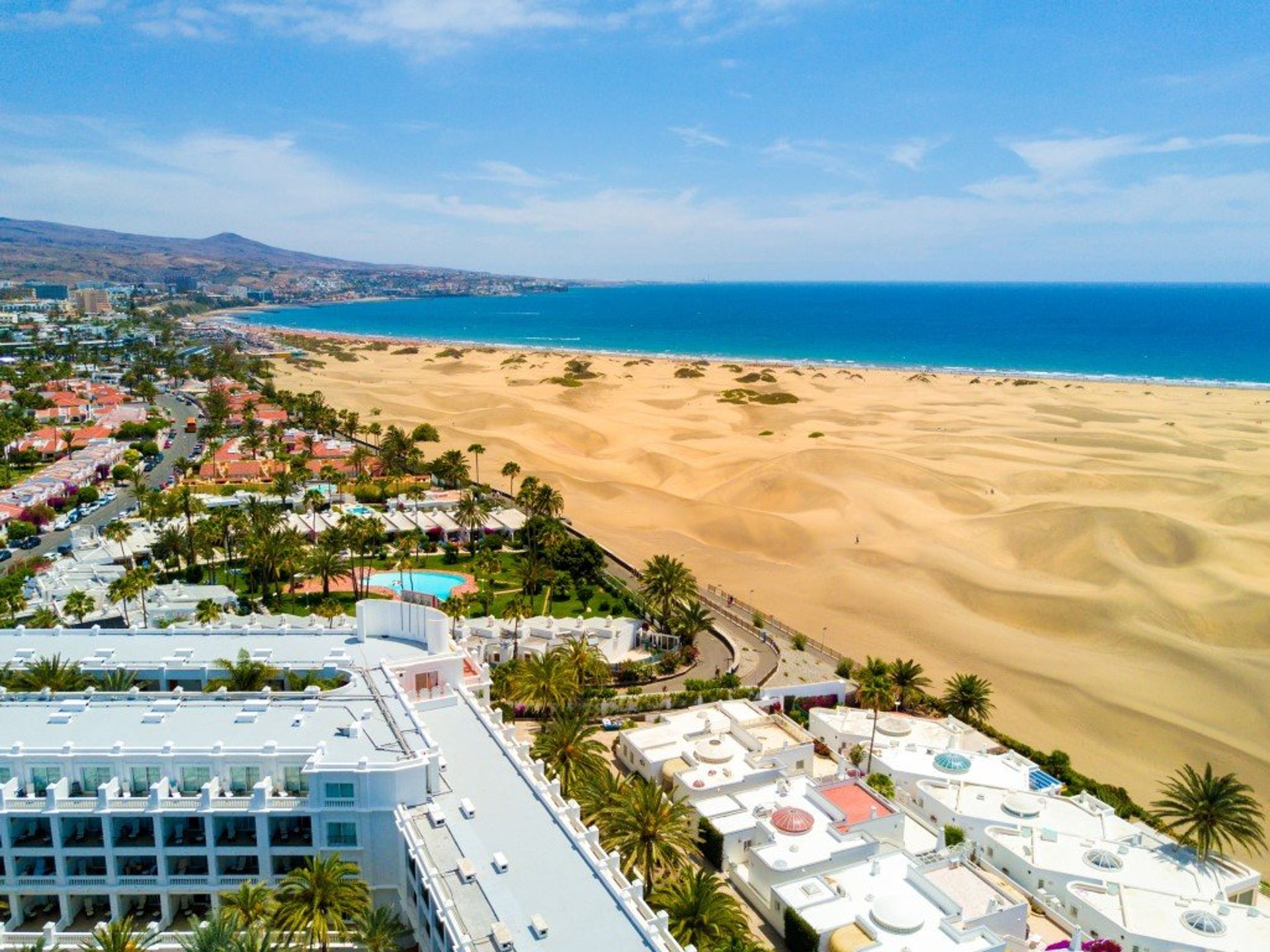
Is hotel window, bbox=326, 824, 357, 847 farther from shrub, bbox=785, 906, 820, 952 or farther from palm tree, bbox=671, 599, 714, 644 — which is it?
palm tree, bbox=671, 599, 714, 644

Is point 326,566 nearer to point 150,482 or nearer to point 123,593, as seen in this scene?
point 123,593

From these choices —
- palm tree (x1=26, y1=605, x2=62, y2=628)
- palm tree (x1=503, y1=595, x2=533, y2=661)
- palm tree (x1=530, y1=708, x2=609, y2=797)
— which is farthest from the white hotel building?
palm tree (x1=503, y1=595, x2=533, y2=661)

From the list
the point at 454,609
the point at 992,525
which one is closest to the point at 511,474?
the point at 454,609

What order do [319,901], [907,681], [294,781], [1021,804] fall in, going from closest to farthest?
[319,901] → [294,781] → [1021,804] → [907,681]

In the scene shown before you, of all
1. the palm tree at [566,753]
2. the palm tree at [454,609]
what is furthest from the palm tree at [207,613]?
the palm tree at [566,753]

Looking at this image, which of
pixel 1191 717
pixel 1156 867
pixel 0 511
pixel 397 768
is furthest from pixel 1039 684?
pixel 0 511

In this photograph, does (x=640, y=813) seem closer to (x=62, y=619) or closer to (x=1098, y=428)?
(x=62, y=619)

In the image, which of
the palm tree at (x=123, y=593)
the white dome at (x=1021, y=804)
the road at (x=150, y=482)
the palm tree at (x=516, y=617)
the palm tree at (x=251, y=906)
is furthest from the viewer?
the road at (x=150, y=482)

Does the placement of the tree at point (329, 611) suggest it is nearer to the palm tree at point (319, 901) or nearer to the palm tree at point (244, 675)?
the palm tree at point (244, 675)
